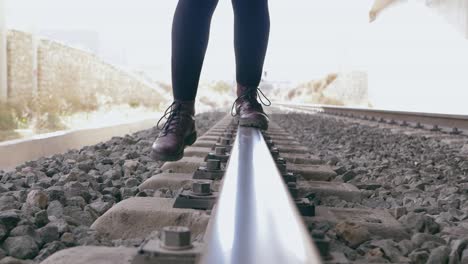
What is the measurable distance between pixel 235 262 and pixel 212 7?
1927 mm

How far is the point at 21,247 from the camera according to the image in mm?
1526

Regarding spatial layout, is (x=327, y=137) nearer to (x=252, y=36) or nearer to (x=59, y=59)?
(x=252, y=36)

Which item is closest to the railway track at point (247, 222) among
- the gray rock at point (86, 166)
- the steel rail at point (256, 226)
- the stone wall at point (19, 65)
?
the steel rail at point (256, 226)

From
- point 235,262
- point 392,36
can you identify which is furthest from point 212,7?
point 392,36

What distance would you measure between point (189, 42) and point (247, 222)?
1.69 metres

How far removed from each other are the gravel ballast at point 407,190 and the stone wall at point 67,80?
315 inches

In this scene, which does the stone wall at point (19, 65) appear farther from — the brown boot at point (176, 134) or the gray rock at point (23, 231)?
the gray rock at point (23, 231)

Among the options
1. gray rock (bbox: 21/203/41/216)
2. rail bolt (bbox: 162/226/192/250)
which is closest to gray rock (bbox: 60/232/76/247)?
gray rock (bbox: 21/203/41/216)

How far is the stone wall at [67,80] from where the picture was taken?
39.2ft

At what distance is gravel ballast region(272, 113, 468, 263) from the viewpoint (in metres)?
1.58

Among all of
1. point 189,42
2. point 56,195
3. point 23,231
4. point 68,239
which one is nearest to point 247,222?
point 68,239

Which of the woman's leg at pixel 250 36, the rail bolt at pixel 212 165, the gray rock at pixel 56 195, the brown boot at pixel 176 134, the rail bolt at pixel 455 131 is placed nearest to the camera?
the gray rock at pixel 56 195

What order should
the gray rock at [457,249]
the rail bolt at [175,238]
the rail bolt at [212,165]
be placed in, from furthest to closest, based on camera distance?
the rail bolt at [212,165] → the gray rock at [457,249] → the rail bolt at [175,238]

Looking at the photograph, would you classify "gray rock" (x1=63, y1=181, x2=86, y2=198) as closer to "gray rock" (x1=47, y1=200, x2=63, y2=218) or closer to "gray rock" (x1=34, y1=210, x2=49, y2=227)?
"gray rock" (x1=47, y1=200, x2=63, y2=218)
